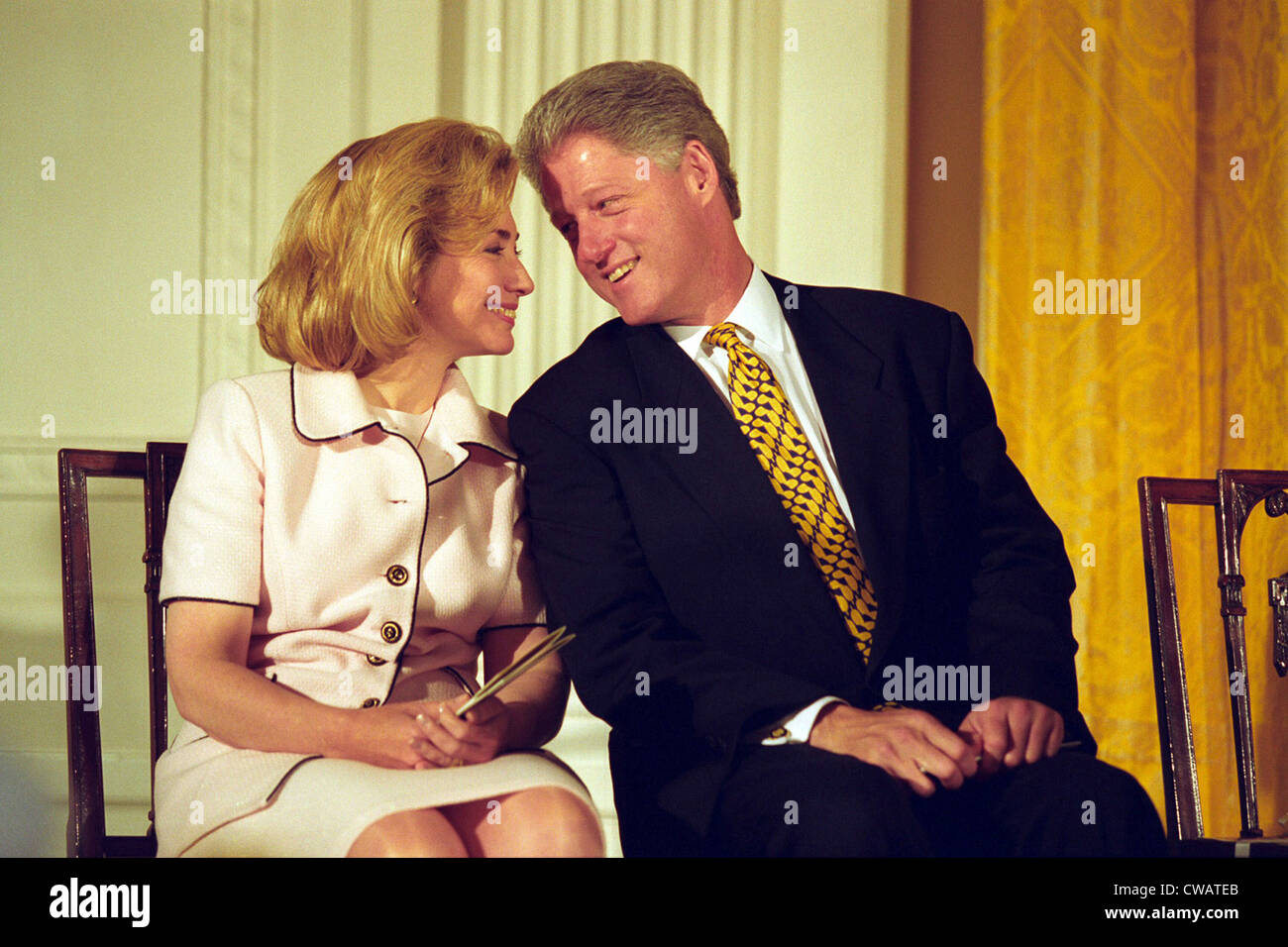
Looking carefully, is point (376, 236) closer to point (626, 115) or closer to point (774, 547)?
point (626, 115)

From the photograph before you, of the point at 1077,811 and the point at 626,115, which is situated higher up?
the point at 626,115

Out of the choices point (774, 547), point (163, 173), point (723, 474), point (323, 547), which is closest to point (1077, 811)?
point (774, 547)

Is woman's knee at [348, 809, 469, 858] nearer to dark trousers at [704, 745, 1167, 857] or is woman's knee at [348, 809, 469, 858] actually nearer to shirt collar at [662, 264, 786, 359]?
dark trousers at [704, 745, 1167, 857]

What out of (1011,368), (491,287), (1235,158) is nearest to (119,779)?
(491,287)

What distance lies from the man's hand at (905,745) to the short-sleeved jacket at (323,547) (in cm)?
56

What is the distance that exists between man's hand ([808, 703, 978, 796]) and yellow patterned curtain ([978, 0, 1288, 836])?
93cm

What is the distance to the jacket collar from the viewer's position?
1.90 metres

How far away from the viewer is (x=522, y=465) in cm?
207

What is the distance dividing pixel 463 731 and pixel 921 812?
0.72 meters

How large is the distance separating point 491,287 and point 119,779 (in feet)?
4.13

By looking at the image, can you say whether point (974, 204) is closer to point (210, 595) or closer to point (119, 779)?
point (210, 595)

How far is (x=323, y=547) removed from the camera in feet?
6.15

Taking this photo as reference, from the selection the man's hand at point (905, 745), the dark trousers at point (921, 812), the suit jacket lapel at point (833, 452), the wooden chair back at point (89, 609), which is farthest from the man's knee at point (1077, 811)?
the wooden chair back at point (89, 609)

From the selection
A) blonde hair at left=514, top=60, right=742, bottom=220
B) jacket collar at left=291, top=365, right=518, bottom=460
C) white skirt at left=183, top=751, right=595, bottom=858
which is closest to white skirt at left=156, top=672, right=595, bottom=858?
white skirt at left=183, top=751, right=595, bottom=858
